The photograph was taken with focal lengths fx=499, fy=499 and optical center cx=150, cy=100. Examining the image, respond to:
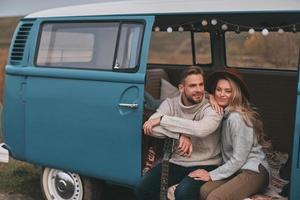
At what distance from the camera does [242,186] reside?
11.5ft

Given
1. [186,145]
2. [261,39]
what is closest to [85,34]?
[186,145]

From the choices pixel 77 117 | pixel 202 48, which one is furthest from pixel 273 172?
pixel 202 48

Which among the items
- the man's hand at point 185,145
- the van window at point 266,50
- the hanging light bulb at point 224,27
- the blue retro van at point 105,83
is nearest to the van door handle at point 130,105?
the blue retro van at point 105,83

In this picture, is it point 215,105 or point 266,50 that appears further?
point 266,50

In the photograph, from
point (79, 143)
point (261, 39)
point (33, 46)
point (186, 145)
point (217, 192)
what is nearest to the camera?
point (217, 192)

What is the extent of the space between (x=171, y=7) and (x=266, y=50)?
221 centimetres

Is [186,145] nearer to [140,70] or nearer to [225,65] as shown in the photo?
[140,70]

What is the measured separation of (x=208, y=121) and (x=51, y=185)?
1975 millimetres

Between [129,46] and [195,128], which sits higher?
[129,46]

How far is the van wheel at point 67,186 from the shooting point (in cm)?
462

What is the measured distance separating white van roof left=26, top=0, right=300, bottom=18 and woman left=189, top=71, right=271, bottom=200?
1.72 feet

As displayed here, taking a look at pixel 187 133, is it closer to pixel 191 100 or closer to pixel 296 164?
pixel 191 100

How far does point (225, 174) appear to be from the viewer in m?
3.61

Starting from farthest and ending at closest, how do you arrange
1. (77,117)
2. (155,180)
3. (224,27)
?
(224,27) < (77,117) < (155,180)
